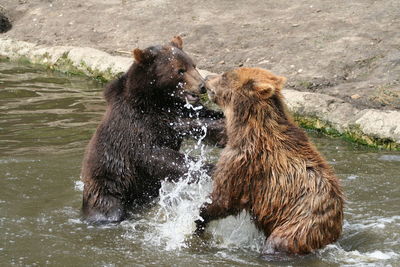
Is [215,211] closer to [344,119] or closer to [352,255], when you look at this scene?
[352,255]

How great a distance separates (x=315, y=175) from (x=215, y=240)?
1.17 meters

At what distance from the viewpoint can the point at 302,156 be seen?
5719mm

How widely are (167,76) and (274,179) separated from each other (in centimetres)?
176

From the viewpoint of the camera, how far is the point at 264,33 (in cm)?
1250

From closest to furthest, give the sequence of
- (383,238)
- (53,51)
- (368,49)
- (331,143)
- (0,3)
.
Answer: (383,238) < (331,143) < (368,49) < (53,51) < (0,3)

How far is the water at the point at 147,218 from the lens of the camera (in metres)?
5.81

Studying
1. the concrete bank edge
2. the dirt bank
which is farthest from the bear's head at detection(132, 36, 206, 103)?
the dirt bank

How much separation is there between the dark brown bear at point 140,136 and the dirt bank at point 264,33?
3.33 m

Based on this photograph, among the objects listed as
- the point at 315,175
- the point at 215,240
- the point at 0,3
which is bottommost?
the point at 215,240

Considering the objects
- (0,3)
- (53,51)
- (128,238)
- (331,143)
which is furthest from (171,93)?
(0,3)

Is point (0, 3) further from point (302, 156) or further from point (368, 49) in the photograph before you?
point (302, 156)

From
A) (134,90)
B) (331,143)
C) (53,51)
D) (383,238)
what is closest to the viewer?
(383,238)

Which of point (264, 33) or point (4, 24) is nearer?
point (264, 33)

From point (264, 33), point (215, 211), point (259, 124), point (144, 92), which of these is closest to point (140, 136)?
point (144, 92)
